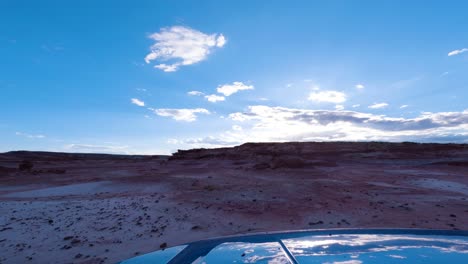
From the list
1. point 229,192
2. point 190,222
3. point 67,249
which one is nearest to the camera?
point 67,249

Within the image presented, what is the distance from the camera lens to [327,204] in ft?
24.4

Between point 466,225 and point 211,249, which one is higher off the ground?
point 211,249

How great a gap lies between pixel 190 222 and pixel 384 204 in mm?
4482

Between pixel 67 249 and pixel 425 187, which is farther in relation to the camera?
pixel 425 187

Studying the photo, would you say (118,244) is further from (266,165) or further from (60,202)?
(266,165)

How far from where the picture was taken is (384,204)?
7.45 metres

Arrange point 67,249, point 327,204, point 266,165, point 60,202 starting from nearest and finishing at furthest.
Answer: point 67,249 < point 327,204 < point 60,202 < point 266,165

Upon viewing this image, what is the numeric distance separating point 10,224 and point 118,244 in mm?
2969

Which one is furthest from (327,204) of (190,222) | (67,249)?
(67,249)

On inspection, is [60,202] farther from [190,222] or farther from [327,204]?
[327,204]

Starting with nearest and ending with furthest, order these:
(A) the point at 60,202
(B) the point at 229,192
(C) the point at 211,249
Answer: (C) the point at 211,249, (A) the point at 60,202, (B) the point at 229,192

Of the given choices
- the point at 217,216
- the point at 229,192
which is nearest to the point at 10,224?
the point at 217,216

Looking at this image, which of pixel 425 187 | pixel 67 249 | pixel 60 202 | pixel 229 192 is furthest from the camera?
pixel 425 187

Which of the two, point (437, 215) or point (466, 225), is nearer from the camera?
point (466, 225)
